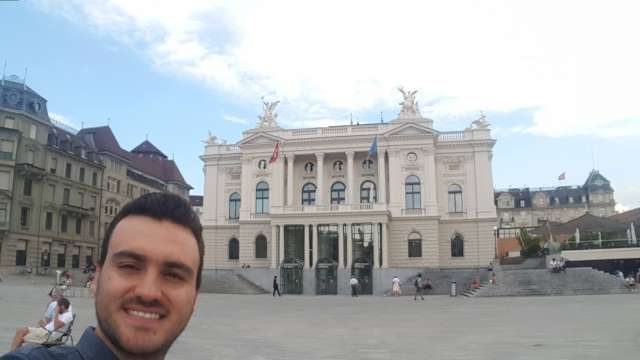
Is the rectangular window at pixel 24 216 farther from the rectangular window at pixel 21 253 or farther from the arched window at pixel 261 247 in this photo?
the arched window at pixel 261 247

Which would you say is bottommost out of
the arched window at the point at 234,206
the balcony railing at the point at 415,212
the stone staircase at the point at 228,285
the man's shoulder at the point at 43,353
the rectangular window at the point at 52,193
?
the stone staircase at the point at 228,285

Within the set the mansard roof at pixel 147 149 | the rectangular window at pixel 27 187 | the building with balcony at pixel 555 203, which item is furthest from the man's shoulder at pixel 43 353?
the building with balcony at pixel 555 203

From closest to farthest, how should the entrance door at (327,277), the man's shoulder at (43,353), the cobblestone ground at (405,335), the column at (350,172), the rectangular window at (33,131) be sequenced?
the man's shoulder at (43,353) → the cobblestone ground at (405,335) → the entrance door at (327,277) → the rectangular window at (33,131) → the column at (350,172)

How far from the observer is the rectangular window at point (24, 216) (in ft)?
160

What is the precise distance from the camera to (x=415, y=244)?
4906 cm

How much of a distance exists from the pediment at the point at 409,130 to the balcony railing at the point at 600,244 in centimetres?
1633

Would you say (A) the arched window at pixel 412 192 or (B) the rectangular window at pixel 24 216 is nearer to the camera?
(B) the rectangular window at pixel 24 216

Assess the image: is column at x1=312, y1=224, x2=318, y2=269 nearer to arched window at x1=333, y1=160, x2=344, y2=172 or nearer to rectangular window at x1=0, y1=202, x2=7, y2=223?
arched window at x1=333, y1=160, x2=344, y2=172

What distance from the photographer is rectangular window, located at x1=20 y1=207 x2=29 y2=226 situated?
160 feet

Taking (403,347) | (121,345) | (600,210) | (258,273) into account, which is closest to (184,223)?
(121,345)

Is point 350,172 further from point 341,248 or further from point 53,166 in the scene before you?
point 53,166

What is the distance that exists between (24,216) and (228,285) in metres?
20.5

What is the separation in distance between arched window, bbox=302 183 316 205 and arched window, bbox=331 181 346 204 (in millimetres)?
1896

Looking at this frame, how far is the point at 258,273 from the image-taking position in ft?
159
